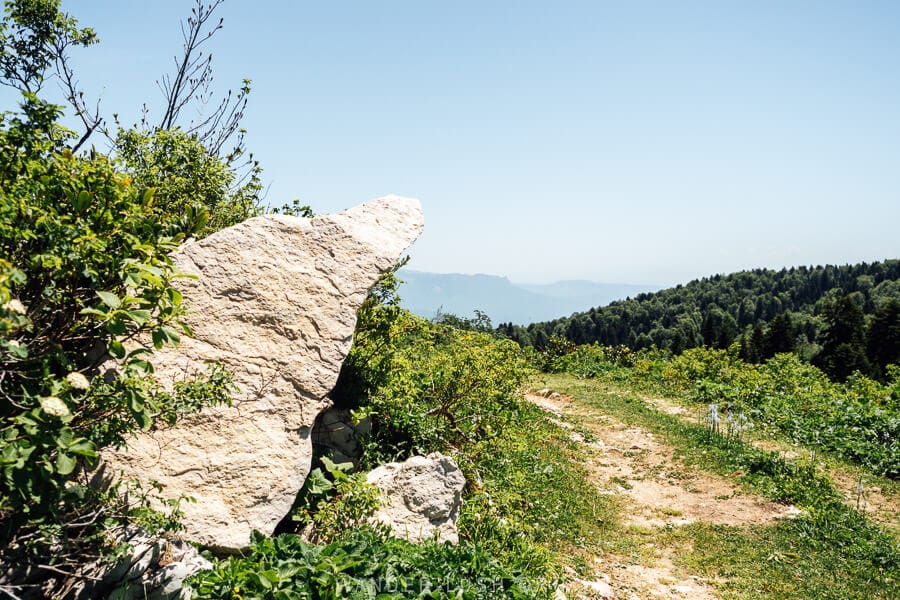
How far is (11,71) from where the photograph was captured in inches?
282

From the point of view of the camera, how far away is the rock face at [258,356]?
5.07 meters

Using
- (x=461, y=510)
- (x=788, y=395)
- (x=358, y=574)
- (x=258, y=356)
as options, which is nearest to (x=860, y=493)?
(x=788, y=395)

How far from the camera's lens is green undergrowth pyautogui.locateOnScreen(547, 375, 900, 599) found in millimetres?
7988

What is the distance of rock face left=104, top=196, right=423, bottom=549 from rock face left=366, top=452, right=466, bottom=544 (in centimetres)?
116

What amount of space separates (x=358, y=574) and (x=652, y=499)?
366 inches

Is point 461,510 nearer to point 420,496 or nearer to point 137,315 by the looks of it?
point 420,496

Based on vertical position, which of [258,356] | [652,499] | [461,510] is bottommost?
[652,499]

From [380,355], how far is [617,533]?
18.2ft

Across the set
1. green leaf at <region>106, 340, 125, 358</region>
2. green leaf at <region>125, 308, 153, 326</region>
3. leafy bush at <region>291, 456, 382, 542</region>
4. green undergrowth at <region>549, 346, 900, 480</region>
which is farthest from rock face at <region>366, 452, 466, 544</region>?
green undergrowth at <region>549, 346, 900, 480</region>

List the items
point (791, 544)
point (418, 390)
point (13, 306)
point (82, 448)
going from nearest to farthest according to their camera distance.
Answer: point (13, 306)
point (82, 448)
point (418, 390)
point (791, 544)

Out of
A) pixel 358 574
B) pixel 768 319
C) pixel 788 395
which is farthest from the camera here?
pixel 768 319

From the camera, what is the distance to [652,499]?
11570 mm

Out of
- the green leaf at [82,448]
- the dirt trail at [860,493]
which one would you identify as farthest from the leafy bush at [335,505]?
the dirt trail at [860,493]

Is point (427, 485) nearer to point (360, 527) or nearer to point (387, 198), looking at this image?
point (360, 527)
